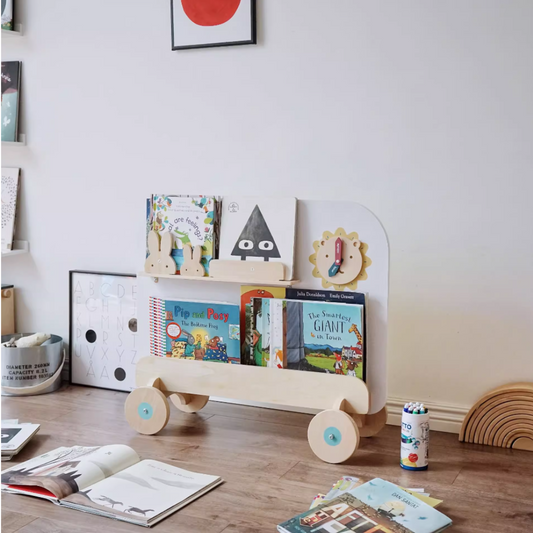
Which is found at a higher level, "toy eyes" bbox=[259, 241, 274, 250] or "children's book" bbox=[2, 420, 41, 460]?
"toy eyes" bbox=[259, 241, 274, 250]

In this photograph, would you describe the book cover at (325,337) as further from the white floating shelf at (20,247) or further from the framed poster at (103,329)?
Result: the white floating shelf at (20,247)

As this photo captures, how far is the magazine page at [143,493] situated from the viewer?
4.38 ft

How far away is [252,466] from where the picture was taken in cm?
160

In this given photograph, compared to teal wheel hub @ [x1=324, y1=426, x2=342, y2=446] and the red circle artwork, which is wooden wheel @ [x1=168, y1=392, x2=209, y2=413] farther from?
the red circle artwork

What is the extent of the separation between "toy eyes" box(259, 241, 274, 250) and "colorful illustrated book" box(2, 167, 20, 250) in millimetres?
1112

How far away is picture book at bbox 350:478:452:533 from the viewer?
1254 mm

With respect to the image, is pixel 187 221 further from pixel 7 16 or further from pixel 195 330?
pixel 7 16

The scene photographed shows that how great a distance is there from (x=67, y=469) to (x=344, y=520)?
66 centimetres

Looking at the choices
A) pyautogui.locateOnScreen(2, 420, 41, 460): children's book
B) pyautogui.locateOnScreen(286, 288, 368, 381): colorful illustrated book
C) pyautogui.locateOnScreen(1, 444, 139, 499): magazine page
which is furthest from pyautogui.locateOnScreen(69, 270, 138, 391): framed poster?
pyautogui.locateOnScreen(286, 288, 368, 381): colorful illustrated book

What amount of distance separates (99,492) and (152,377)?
1.56 feet

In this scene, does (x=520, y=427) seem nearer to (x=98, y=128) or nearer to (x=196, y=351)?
(x=196, y=351)

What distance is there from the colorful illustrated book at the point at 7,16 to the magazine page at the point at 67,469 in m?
1.49

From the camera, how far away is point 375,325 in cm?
165

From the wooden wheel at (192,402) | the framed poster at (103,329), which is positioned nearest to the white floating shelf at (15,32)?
the framed poster at (103,329)
